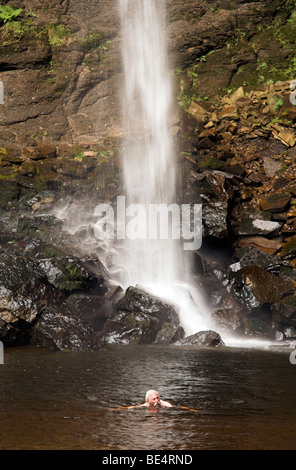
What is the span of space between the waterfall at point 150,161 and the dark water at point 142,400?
16.3 feet

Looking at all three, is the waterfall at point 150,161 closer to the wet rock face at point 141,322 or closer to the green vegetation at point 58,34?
the wet rock face at point 141,322

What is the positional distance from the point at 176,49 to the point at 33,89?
842cm

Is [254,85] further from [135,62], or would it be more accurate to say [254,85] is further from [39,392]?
[39,392]

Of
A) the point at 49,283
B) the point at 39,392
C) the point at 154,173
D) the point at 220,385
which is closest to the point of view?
the point at 39,392

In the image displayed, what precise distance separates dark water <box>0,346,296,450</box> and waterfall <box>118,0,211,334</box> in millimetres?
4959

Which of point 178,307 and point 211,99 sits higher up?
point 211,99

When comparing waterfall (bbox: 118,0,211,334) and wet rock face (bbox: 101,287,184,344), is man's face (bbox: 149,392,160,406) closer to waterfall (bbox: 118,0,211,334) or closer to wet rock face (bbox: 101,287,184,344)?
wet rock face (bbox: 101,287,184,344)

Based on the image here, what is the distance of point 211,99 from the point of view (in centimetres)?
2528

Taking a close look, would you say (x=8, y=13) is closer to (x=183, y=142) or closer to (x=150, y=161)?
(x=150, y=161)

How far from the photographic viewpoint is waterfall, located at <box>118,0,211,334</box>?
16.2 m

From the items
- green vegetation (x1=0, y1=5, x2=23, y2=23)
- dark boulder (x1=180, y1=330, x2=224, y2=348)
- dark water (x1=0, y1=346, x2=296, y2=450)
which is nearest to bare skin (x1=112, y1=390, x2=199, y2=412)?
dark water (x1=0, y1=346, x2=296, y2=450)

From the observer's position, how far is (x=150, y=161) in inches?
901

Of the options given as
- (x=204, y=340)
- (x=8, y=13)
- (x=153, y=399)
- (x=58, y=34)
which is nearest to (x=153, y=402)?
(x=153, y=399)
